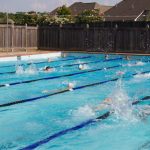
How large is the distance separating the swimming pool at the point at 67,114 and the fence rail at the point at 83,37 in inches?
332

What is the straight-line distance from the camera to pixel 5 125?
7.20 m

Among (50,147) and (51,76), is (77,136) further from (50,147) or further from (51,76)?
(51,76)

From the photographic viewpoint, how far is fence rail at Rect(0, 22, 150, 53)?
73.7 ft

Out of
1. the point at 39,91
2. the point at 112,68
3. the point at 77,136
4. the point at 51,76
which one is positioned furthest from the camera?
the point at 112,68

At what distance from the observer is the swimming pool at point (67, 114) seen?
6.29m

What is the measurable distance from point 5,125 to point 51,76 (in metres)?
6.86

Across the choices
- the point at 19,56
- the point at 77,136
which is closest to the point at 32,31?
the point at 19,56

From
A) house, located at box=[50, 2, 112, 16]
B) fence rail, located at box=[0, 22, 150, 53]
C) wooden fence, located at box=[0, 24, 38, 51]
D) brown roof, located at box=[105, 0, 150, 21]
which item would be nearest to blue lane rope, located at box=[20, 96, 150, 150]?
wooden fence, located at box=[0, 24, 38, 51]

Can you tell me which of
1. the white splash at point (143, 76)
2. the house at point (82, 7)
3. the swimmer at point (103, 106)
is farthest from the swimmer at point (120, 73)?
the house at point (82, 7)

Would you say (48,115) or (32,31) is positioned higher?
(32,31)

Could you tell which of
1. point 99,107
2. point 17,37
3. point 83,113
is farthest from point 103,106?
point 17,37

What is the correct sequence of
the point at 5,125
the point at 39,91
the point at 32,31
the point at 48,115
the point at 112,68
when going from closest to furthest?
the point at 5,125 < the point at 48,115 < the point at 39,91 < the point at 112,68 < the point at 32,31

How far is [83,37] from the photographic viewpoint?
24203 mm

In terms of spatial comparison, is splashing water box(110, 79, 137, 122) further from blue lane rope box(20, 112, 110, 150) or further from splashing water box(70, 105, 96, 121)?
splashing water box(70, 105, 96, 121)
